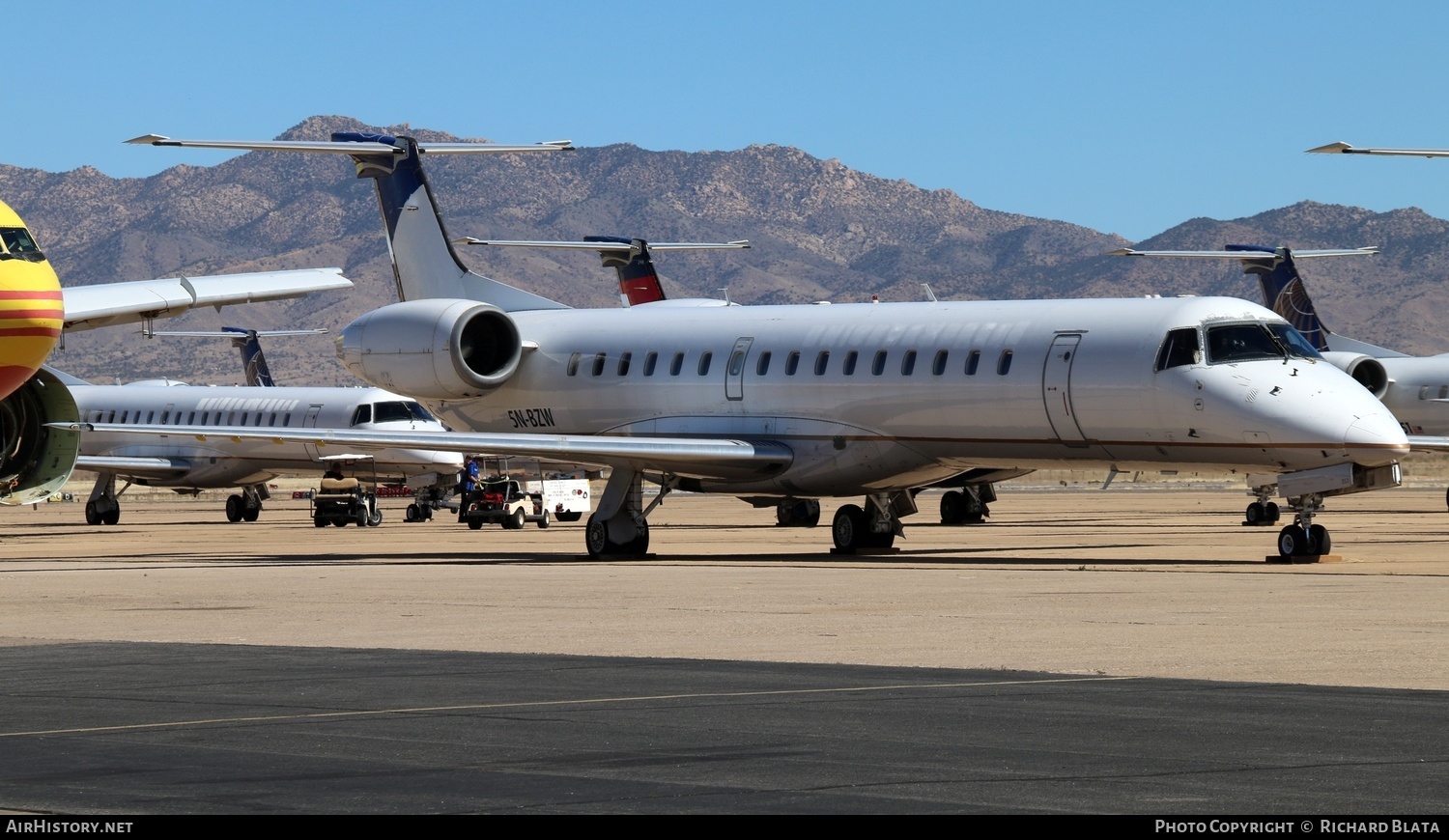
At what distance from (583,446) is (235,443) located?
25753mm

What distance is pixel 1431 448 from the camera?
100 ft

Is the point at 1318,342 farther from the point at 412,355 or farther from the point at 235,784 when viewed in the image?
the point at 235,784

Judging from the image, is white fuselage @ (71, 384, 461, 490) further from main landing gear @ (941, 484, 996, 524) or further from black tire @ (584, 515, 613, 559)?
black tire @ (584, 515, 613, 559)

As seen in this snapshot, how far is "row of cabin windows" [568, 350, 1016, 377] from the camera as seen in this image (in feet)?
88.1

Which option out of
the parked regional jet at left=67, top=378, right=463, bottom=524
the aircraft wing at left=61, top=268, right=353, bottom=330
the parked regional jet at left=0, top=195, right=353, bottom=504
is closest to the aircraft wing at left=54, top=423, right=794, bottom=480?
the parked regional jet at left=0, top=195, right=353, bottom=504

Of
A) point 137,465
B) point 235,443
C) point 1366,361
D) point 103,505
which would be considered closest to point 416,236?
point 235,443

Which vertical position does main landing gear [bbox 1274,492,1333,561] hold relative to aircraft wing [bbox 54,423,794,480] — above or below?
below

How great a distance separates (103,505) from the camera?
167ft

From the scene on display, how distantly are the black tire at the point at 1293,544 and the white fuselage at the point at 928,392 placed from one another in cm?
87

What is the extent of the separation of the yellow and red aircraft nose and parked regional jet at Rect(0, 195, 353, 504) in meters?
0.01

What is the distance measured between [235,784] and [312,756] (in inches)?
33.4

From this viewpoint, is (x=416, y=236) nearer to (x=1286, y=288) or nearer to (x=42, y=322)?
(x=42, y=322)

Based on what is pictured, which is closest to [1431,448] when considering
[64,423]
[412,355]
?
[412,355]
